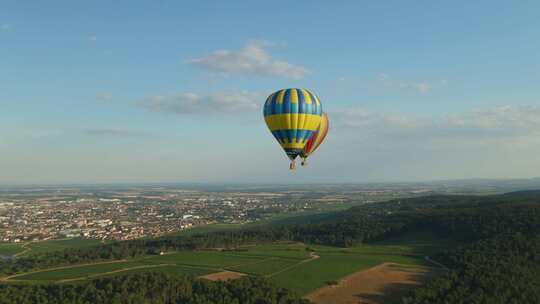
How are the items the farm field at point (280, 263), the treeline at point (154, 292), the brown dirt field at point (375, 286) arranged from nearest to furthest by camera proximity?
the treeline at point (154, 292), the brown dirt field at point (375, 286), the farm field at point (280, 263)

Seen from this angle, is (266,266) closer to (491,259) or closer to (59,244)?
(491,259)

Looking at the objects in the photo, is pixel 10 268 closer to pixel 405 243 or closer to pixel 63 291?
pixel 63 291

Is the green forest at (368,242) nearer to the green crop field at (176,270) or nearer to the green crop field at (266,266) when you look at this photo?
the green crop field at (176,270)

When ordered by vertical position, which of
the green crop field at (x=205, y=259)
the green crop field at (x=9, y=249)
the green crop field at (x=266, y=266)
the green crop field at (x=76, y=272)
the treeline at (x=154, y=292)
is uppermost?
the treeline at (x=154, y=292)

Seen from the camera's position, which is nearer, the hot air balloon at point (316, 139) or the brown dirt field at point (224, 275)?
the hot air balloon at point (316, 139)

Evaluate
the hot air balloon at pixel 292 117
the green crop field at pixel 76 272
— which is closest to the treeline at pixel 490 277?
the hot air balloon at pixel 292 117

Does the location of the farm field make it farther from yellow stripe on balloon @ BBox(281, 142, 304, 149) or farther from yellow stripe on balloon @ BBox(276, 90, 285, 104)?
yellow stripe on balloon @ BBox(276, 90, 285, 104)

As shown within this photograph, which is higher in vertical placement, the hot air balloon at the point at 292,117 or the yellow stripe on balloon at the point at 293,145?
the hot air balloon at the point at 292,117
